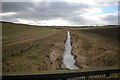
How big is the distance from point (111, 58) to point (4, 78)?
63.5 ft

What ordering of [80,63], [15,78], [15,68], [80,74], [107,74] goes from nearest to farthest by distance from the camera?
1. [15,78]
2. [80,74]
3. [107,74]
4. [15,68]
5. [80,63]

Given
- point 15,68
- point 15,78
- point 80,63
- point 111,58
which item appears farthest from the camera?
point 80,63

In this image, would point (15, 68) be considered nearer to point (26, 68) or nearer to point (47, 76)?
point (26, 68)

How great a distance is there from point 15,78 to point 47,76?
141 centimetres

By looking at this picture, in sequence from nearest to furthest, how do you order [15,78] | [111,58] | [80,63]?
[15,78]
[111,58]
[80,63]

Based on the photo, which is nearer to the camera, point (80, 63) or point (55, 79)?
point (55, 79)

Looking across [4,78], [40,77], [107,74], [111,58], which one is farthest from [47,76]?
[111,58]

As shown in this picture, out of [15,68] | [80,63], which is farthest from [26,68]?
[80,63]

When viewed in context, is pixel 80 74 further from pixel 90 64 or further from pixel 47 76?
pixel 90 64

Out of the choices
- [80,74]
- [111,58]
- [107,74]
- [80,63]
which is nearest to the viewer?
[80,74]

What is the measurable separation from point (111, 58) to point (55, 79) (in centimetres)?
1817

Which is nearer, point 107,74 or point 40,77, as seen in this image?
point 40,77

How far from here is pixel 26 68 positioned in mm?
22984

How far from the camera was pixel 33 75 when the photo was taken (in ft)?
34.3
